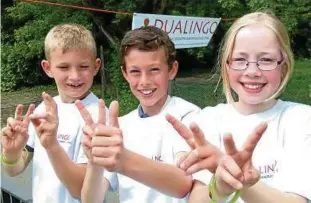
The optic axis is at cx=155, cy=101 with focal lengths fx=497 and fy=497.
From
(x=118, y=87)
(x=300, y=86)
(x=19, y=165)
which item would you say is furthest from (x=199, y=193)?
(x=118, y=87)

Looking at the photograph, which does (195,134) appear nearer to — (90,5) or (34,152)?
(34,152)

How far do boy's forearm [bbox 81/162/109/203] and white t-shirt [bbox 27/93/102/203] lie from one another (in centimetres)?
21

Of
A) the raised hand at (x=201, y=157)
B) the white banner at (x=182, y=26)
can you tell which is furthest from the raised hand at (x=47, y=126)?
the white banner at (x=182, y=26)

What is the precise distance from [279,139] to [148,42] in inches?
27.3

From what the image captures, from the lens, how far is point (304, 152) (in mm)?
1616

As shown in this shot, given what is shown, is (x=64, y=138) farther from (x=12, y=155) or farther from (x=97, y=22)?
(x=97, y=22)

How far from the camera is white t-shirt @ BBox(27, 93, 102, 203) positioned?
7.06 feet

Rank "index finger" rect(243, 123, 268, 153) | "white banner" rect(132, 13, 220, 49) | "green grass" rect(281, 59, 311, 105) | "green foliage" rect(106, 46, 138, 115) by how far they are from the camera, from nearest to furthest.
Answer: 1. "index finger" rect(243, 123, 268, 153)
2. "white banner" rect(132, 13, 220, 49)
3. "green grass" rect(281, 59, 311, 105)
4. "green foliage" rect(106, 46, 138, 115)

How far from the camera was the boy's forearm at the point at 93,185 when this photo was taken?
72.2 inches

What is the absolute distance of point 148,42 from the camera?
205 centimetres

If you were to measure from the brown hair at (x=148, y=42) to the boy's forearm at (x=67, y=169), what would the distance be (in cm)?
46

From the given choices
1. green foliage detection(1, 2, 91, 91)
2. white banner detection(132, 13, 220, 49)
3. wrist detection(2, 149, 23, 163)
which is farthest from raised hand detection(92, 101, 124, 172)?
green foliage detection(1, 2, 91, 91)

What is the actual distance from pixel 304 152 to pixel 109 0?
43.7 feet

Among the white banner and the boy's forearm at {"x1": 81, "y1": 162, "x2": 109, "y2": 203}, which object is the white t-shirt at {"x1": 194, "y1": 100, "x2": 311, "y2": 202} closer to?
the boy's forearm at {"x1": 81, "y1": 162, "x2": 109, "y2": 203}
